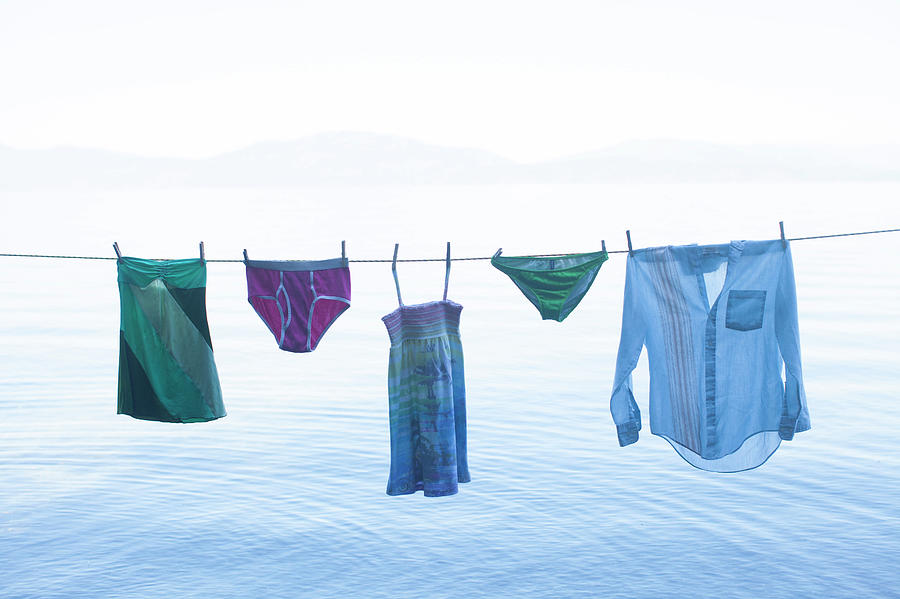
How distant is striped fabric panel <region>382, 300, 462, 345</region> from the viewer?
813 centimetres

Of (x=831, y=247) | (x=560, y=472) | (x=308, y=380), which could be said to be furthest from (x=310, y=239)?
(x=560, y=472)

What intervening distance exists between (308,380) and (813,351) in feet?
41.7

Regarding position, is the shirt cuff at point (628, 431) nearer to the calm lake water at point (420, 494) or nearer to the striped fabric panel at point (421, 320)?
the striped fabric panel at point (421, 320)

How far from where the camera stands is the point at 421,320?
26.8 feet

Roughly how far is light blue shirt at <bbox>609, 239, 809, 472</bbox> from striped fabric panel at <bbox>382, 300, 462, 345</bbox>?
1.49m

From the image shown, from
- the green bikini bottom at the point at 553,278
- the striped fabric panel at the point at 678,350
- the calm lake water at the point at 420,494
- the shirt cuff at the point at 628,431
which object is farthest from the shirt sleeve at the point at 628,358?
the calm lake water at the point at 420,494

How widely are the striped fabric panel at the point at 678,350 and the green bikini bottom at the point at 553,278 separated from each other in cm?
53

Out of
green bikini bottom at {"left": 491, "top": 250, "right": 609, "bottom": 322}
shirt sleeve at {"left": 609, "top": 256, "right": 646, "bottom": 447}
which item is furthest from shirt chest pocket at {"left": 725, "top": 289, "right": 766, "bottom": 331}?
green bikini bottom at {"left": 491, "top": 250, "right": 609, "bottom": 322}

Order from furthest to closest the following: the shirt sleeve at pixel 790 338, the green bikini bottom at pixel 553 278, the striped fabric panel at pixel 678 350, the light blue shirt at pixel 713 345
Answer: the green bikini bottom at pixel 553 278, the striped fabric panel at pixel 678 350, the light blue shirt at pixel 713 345, the shirt sleeve at pixel 790 338

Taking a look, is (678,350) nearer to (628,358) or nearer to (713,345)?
(713,345)

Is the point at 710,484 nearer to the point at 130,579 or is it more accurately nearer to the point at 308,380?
the point at 130,579

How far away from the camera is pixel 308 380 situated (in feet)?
69.6

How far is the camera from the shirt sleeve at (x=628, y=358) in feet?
26.9

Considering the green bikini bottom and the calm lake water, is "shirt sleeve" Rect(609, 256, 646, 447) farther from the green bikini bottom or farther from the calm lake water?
the calm lake water
